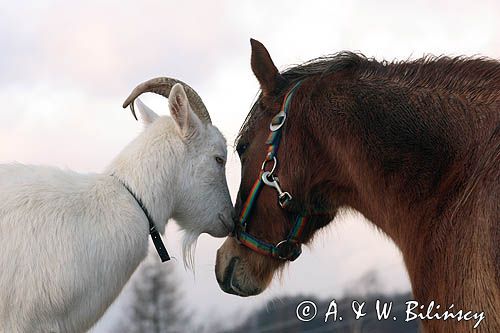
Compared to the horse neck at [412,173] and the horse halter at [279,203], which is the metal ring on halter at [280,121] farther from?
the horse neck at [412,173]

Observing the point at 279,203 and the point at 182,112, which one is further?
the point at 182,112

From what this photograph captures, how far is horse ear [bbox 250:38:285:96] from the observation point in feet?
17.1

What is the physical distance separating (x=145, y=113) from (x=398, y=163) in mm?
2906

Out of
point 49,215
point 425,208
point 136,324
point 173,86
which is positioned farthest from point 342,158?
point 136,324

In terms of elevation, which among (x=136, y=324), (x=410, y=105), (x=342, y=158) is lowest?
(x=136, y=324)

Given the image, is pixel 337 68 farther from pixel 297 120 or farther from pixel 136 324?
pixel 136 324

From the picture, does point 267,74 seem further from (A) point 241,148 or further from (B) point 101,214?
(B) point 101,214

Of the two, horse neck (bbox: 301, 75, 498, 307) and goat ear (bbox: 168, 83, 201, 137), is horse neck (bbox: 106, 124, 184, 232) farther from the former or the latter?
horse neck (bbox: 301, 75, 498, 307)

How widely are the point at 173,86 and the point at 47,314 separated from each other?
6.99 ft

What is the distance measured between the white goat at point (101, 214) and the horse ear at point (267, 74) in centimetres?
83

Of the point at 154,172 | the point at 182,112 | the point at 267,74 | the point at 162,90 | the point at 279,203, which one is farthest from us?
the point at 162,90

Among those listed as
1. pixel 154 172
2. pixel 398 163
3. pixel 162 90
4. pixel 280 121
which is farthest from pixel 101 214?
pixel 398 163

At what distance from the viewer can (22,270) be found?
194 inches

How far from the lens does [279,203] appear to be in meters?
5.15
